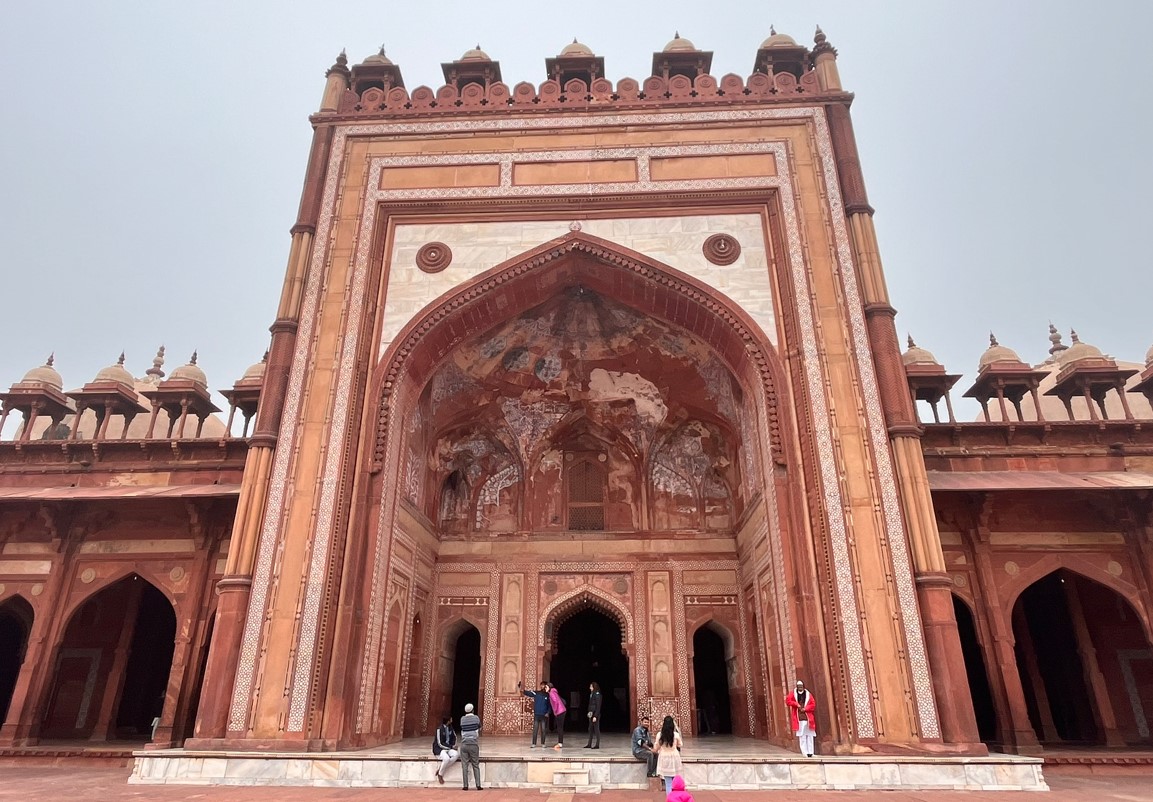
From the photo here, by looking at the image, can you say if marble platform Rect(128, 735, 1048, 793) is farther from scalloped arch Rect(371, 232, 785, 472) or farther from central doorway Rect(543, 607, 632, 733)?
central doorway Rect(543, 607, 632, 733)

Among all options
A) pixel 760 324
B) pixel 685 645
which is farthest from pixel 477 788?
pixel 760 324

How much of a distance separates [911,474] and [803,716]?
3.28 metres

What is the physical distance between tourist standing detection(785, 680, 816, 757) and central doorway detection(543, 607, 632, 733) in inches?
292

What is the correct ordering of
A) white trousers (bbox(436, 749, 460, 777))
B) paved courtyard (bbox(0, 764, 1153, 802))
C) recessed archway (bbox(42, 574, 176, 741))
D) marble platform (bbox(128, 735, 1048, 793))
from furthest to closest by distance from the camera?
recessed archway (bbox(42, 574, 176, 741)), white trousers (bbox(436, 749, 460, 777)), marble platform (bbox(128, 735, 1048, 793)), paved courtyard (bbox(0, 764, 1153, 802))

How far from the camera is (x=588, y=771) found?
23.9 feet

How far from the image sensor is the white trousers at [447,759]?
7.28 metres

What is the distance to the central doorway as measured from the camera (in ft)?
50.8

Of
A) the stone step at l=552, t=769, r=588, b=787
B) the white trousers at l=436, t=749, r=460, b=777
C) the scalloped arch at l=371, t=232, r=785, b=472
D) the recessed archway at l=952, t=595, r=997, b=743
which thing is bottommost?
the stone step at l=552, t=769, r=588, b=787

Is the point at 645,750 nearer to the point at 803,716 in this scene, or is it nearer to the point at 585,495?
the point at 803,716

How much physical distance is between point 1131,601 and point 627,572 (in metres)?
7.61

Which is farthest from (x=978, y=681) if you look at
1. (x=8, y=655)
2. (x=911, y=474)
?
(x=8, y=655)

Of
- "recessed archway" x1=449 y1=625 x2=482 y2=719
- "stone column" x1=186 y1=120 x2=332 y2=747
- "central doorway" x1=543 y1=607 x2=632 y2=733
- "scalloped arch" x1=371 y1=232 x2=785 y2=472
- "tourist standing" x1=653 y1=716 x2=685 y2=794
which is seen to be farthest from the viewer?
"central doorway" x1=543 y1=607 x2=632 y2=733

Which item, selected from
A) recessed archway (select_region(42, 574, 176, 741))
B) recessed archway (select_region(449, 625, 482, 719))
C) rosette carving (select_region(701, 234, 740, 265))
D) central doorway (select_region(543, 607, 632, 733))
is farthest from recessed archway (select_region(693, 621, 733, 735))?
recessed archway (select_region(42, 574, 176, 741))

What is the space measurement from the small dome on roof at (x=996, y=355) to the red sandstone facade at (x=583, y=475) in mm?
86
